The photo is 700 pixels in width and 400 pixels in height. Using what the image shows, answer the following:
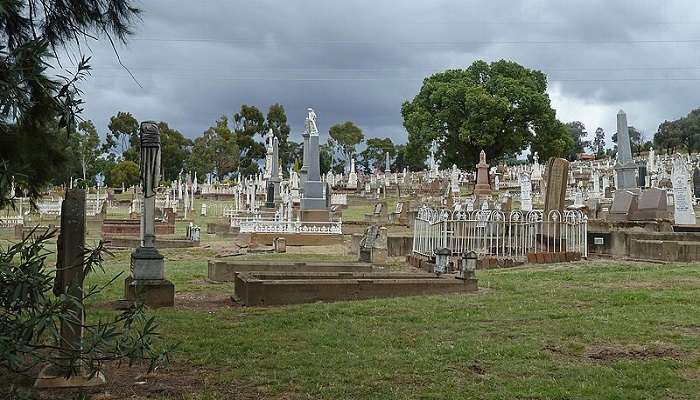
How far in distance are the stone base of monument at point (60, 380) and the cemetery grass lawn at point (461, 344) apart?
3.06ft

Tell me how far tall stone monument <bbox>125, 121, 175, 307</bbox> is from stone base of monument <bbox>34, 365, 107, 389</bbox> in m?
3.72

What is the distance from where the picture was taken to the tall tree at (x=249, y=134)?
89.4m

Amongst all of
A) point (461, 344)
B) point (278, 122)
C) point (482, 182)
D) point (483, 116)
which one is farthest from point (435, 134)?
point (461, 344)

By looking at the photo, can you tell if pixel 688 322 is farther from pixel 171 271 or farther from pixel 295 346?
pixel 171 271

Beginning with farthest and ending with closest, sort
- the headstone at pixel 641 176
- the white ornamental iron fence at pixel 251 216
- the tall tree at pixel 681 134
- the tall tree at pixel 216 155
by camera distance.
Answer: the tall tree at pixel 681 134 < the tall tree at pixel 216 155 < the headstone at pixel 641 176 < the white ornamental iron fence at pixel 251 216

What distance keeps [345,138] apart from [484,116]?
51615 millimetres

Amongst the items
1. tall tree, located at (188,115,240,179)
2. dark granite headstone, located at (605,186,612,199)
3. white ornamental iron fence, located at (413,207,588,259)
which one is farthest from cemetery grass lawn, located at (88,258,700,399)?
tall tree, located at (188,115,240,179)

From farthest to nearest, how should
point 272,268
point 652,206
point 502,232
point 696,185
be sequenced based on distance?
point 696,185
point 652,206
point 502,232
point 272,268

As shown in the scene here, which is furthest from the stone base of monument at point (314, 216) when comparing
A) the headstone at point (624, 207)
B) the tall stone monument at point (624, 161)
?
the tall stone monument at point (624, 161)

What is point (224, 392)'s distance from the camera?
530 centimetres

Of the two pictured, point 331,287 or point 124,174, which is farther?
point 124,174

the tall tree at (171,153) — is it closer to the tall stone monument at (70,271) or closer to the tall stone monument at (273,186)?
the tall stone monument at (273,186)

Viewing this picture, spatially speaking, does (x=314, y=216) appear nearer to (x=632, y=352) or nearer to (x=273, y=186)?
(x=273, y=186)

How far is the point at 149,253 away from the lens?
33.1 ft
